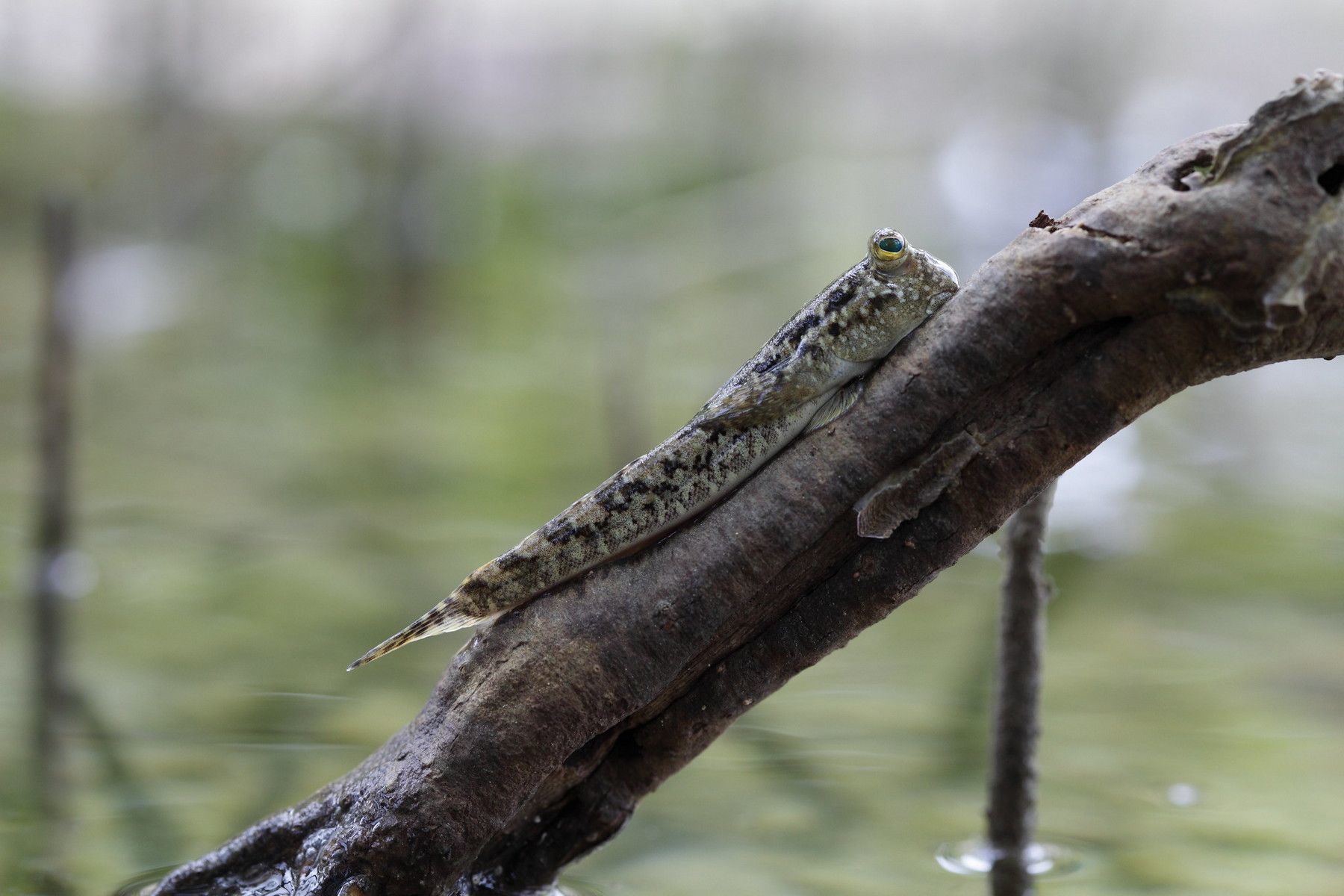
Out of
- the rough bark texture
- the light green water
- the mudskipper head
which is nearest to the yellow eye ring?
the mudskipper head

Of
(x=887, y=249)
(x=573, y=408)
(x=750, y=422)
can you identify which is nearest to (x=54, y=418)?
(x=573, y=408)

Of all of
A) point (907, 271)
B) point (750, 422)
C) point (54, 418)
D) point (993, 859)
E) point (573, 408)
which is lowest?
point (993, 859)

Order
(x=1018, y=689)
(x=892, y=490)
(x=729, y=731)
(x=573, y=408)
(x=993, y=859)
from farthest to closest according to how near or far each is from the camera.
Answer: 1. (x=573, y=408)
2. (x=729, y=731)
3. (x=993, y=859)
4. (x=1018, y=689)
5. (x=892, y=490)

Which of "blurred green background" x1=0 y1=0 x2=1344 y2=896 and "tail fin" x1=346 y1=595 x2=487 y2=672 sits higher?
"blurred green background" x1=0 y1=0 x2=1344 y2=896

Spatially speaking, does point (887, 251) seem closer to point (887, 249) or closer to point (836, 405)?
point (887, 249)

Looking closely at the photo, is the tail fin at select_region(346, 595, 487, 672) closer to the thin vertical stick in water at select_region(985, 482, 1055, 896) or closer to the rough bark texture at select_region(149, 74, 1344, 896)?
the rough bark texture at select_region(149, 74, 1344, 896)

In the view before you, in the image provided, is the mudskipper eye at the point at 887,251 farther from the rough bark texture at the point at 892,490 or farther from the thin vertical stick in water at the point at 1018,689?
the thin vertical stick in water at the point at 1018,689

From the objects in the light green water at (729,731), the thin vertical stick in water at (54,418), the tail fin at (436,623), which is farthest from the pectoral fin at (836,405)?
the thin vertical stick in water at (54,418)
